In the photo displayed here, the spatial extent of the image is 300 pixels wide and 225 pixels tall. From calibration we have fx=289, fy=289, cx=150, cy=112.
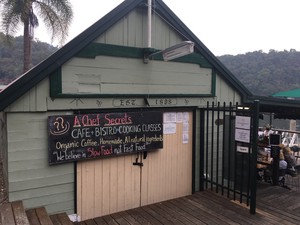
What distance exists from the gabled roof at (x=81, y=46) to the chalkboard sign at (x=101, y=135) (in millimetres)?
658

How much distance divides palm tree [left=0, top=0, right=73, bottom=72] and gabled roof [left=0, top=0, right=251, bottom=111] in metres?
9.62

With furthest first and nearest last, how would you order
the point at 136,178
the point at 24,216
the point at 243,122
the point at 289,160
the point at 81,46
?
1. the point at 289,160
2. the point at 136,178
3. the point at 243,122
4. the point at 81,46
5. the point at 24,216

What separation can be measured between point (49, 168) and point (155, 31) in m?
3.14

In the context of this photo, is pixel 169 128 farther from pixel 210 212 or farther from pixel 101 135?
pixel 210 212

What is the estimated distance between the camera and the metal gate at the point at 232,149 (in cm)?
534

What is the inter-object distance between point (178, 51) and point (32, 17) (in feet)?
39.8

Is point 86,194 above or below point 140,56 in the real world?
below

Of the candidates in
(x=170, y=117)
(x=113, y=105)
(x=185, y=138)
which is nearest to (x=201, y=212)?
(x=185, y=138)

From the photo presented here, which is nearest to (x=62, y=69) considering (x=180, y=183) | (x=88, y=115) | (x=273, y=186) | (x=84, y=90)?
(x=84, y=90)

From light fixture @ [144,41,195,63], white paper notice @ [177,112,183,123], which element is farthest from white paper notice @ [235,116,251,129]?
light fixture @ [144,41,195,63]

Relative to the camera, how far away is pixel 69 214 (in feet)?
16.0

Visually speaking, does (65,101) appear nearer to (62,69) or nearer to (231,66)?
(62,69)

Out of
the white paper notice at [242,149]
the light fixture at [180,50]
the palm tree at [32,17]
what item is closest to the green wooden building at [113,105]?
the light fixture at [180,50]

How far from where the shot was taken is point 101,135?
4.98 metres
